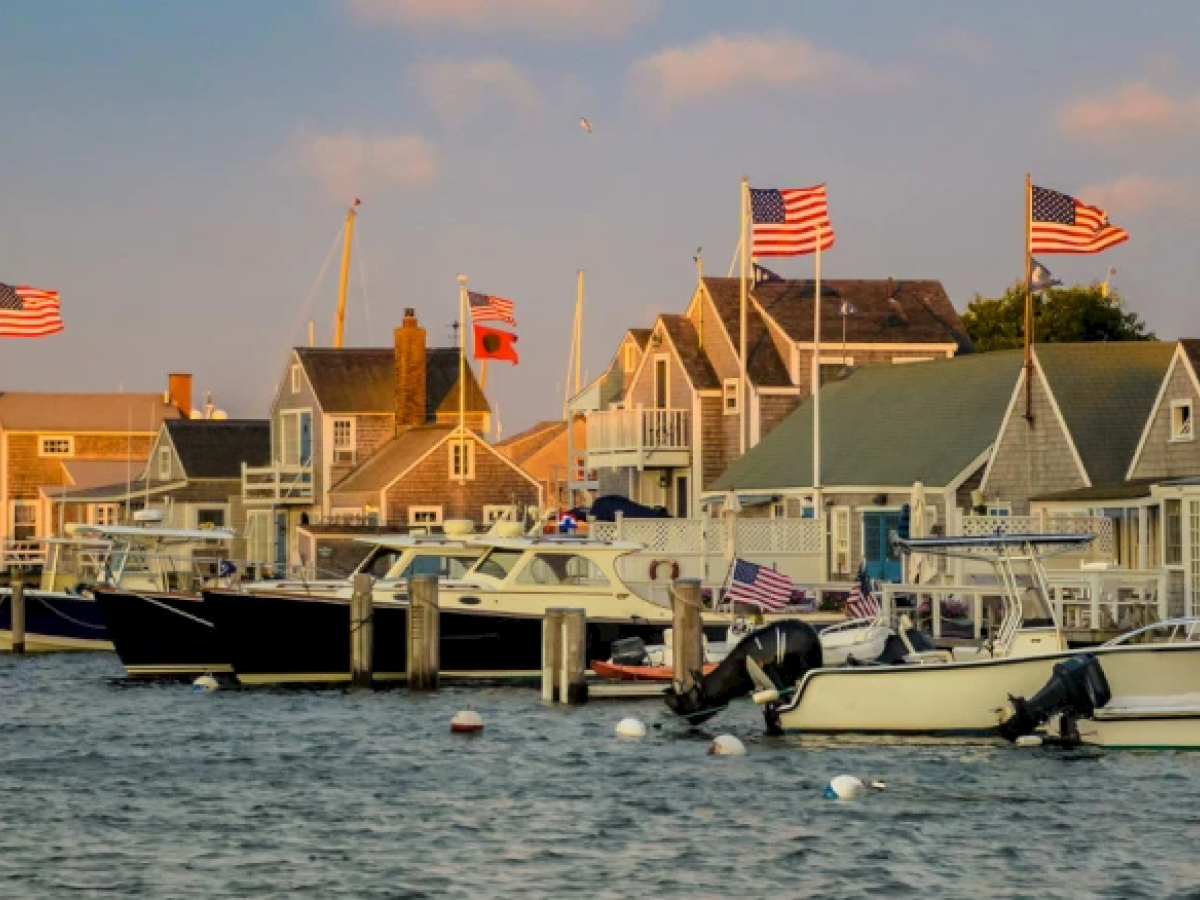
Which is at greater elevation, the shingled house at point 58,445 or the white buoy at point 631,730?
the shingled house at point 58,445

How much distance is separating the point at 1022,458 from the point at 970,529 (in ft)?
16.0

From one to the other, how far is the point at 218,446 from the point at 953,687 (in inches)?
2413

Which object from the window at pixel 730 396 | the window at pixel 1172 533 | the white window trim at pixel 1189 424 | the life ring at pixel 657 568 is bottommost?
the life ring at pixel 657 568

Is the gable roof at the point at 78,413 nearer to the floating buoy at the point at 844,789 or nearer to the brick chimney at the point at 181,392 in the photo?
the brick chimney at the point at 181,392

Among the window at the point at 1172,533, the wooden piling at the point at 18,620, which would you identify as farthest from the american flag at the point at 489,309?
the window at the point at 1172,533

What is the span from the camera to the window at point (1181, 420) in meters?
46.2

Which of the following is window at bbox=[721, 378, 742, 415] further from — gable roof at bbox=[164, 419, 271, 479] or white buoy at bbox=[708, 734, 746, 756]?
white buoy at bbox=[708, 734, 746, 756]

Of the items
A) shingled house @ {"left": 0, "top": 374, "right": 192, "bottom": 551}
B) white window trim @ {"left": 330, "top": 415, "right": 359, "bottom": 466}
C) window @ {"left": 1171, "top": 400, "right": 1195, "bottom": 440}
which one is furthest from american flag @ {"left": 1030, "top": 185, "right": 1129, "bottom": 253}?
shingled house @ {"left": 0, "top": 374, "right": 192, "bottom": 551}

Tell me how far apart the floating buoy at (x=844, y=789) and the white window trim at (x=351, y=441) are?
53.6 m

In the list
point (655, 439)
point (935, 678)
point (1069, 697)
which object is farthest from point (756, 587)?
point (655, 439)

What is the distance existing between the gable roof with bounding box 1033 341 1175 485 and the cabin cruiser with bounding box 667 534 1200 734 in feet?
55.1

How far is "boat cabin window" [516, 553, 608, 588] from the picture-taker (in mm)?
43562

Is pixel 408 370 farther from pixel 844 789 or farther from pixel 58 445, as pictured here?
pixel 844 789

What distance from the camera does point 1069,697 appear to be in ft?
103
